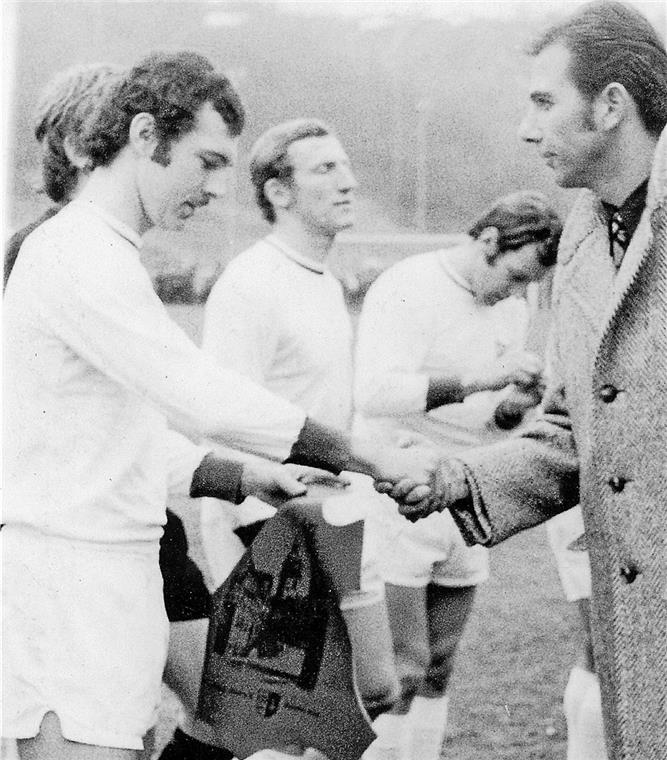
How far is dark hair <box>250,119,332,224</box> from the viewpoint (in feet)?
8.30

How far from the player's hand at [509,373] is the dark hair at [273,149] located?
25.7 inches

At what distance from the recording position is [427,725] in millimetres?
2514

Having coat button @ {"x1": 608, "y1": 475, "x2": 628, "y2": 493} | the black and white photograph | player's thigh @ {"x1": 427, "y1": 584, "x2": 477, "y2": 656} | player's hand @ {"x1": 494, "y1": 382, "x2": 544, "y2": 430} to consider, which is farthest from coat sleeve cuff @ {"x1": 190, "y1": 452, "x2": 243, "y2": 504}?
coat button @ {"x1": 608, "y1": 475, "x2": 628, "y2": 493}

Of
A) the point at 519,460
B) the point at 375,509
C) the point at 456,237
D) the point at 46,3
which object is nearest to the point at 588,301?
the point at 519,460

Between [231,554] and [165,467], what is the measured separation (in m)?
0.29

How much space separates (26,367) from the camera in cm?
232

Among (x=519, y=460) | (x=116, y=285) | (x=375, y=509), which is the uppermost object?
(x=116, y=285)

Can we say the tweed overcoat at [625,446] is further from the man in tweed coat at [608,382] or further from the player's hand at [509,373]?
the player's hand at [509,373]

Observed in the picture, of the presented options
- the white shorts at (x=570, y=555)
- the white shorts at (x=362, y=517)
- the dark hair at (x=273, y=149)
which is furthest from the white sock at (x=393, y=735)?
the dark hair at (x=273, y=149)

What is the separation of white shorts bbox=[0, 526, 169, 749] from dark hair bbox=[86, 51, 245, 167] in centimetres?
92

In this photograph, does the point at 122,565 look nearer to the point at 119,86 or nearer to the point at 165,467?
the point at 165,467

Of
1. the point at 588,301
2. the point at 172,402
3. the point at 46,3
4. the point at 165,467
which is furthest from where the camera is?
the point at 46,3

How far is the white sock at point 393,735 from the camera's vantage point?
8.27 ft

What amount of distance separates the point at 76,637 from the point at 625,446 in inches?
49.5
